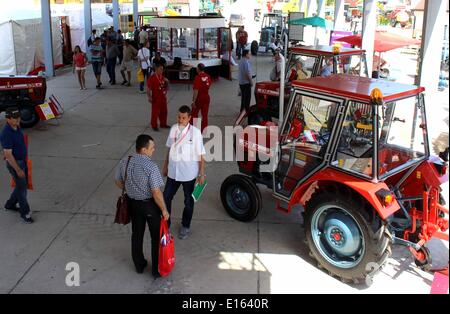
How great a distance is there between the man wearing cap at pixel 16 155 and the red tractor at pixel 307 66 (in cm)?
569

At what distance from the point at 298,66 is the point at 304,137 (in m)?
5.00

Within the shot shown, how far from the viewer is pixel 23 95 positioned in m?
11.2

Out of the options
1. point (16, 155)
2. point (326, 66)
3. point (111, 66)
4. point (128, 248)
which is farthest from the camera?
point (111, 66)

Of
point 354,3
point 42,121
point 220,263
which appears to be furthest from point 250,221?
point 354,3

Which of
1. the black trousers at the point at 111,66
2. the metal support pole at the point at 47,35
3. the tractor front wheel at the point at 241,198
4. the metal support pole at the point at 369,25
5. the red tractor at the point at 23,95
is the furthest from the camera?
the metal support pole at the point at 47,35

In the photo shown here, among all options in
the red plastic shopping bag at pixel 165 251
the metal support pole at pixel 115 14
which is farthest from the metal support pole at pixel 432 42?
the metal support pole at pixel 115 14

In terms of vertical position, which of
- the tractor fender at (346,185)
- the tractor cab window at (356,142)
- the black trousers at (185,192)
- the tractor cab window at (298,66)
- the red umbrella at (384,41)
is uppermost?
the red umbrella at (384,41)

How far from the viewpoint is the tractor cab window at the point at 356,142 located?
4820 mm

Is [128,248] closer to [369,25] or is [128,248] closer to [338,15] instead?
[369,25]

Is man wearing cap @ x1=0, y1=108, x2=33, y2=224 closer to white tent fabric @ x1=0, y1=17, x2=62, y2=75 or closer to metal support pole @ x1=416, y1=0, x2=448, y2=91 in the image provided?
metal support pole @ x1=416, y1=0, x2=448, y2=91

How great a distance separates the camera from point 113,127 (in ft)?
36.7

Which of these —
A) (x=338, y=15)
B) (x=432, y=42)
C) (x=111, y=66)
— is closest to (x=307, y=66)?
(x=432, y=42)

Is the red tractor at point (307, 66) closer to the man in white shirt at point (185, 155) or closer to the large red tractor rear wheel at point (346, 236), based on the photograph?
the man in white shirt at point (185, 155)

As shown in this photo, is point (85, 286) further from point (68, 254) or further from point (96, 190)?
point (96, 190)
